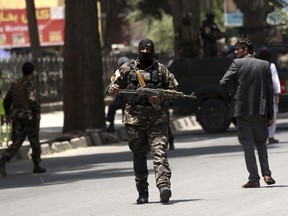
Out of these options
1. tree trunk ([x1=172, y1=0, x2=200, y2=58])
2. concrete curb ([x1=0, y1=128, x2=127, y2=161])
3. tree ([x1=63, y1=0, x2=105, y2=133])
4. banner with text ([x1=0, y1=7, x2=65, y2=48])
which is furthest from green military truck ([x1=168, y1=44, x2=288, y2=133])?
banner with text ([x1=0, y1=7, x2=65, y2=48])

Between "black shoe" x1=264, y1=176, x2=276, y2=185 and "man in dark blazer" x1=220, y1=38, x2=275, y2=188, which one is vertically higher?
"man in dark blazer" x1=220, y1=38, x2=275, y2=188

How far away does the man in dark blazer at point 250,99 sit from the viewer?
1263 centimetres

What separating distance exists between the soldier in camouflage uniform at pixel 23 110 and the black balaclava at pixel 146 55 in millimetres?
5438

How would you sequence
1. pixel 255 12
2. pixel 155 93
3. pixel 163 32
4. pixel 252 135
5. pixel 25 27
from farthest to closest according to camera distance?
pixel 163 32
pixel 25 27
pixel 255 12
pixel 252 135
pixel 155 93

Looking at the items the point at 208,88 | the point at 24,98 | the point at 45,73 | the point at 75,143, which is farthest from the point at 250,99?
the point at 45,73

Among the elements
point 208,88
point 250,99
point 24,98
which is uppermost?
point 250,99

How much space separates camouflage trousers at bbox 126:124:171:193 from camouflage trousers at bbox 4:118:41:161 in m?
5.59

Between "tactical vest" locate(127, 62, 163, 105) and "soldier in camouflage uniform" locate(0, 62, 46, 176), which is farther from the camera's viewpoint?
"soldier in camouflage uniform" locate(0, 62, 46, 176)

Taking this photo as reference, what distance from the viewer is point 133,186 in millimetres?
13766

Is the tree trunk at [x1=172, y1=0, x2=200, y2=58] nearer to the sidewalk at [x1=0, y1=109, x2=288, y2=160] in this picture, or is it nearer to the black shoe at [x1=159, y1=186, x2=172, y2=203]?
the sidewalk at [x1=0, y1=109, x2=288, y2=160]

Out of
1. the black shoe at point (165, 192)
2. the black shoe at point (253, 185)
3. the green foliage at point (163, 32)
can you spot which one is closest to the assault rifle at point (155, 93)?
the black shoe at point (165, 192)

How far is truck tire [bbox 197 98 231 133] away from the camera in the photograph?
80.7 ft

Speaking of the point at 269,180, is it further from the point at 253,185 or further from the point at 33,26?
the point at 33,26

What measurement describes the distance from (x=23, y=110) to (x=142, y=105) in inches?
225
